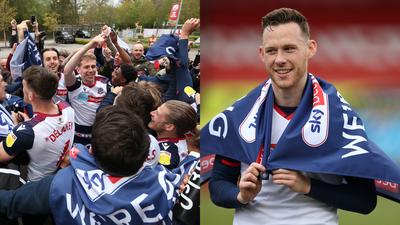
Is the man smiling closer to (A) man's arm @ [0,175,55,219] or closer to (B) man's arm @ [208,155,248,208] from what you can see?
(A) man's arm @ [0,175,55,219]

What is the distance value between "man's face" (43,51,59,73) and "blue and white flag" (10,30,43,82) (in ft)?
0.49

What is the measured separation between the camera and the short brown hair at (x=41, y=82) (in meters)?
2.21

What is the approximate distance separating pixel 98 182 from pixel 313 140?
0.98 metres

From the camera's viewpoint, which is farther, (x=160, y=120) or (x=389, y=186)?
(x=160, y=120)

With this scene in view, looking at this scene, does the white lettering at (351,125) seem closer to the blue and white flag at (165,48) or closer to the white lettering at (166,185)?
the white lettering at (166,185)

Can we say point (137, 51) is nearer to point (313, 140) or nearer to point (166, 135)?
point (166, 135)

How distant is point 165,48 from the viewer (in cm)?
226

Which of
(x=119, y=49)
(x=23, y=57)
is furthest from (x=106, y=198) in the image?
(x=23, y=57)

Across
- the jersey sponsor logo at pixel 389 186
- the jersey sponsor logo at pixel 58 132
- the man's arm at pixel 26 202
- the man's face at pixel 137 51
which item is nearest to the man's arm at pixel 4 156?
the jersey sponsor logo at pixel 58 132

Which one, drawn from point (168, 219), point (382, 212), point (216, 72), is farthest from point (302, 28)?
point (382, 212)

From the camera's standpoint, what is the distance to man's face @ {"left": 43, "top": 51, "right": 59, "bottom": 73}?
3.80 metres

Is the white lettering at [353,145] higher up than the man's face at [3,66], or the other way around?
the white lettering at [353,145]

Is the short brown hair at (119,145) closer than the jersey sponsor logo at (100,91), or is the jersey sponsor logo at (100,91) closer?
the short brown hair at (119,145)

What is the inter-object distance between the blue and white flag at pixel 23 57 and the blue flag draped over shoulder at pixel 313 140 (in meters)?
3.19
